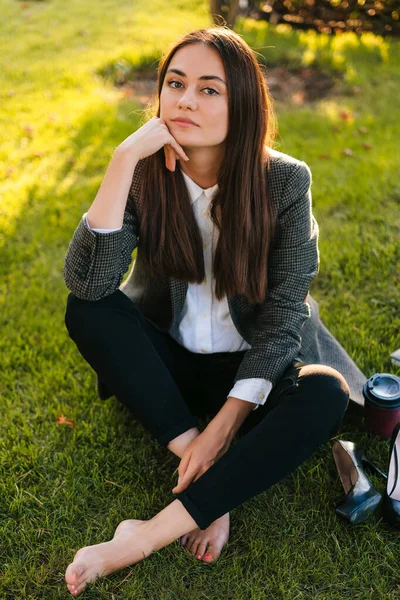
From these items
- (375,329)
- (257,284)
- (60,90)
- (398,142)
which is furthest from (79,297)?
(60,90)

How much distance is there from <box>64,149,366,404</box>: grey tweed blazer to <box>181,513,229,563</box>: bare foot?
1.71 ft

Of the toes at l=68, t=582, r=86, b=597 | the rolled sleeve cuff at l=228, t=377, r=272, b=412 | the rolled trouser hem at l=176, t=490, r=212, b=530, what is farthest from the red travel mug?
the toes at l=68, t=582, r=86, b=597

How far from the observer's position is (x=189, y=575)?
7.09 feet

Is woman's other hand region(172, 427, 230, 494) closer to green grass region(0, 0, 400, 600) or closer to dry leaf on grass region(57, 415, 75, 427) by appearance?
green grass region(0, 0, 400, 600)

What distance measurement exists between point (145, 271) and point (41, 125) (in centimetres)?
313

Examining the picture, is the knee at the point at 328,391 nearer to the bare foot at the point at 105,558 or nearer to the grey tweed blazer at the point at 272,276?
the grey tweed blazer at the point at 272,276

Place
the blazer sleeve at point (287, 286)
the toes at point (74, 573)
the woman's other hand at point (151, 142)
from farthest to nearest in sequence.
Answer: the blazer sleeve at point (287, 286) → the woman's other hand at point (151, 142) → the toes at point (74, 573)

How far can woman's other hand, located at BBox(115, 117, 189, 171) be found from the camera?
89.4 inches

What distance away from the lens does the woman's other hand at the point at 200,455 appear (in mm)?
2191

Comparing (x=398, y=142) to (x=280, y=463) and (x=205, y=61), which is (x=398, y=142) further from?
(x=280, y=463)

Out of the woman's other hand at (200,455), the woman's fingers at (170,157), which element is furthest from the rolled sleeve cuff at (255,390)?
the woman's fingers at (170,157)

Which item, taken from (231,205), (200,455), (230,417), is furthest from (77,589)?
(231,205)

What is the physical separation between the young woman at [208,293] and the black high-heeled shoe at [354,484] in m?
0.20

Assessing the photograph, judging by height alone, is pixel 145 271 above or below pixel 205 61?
below
